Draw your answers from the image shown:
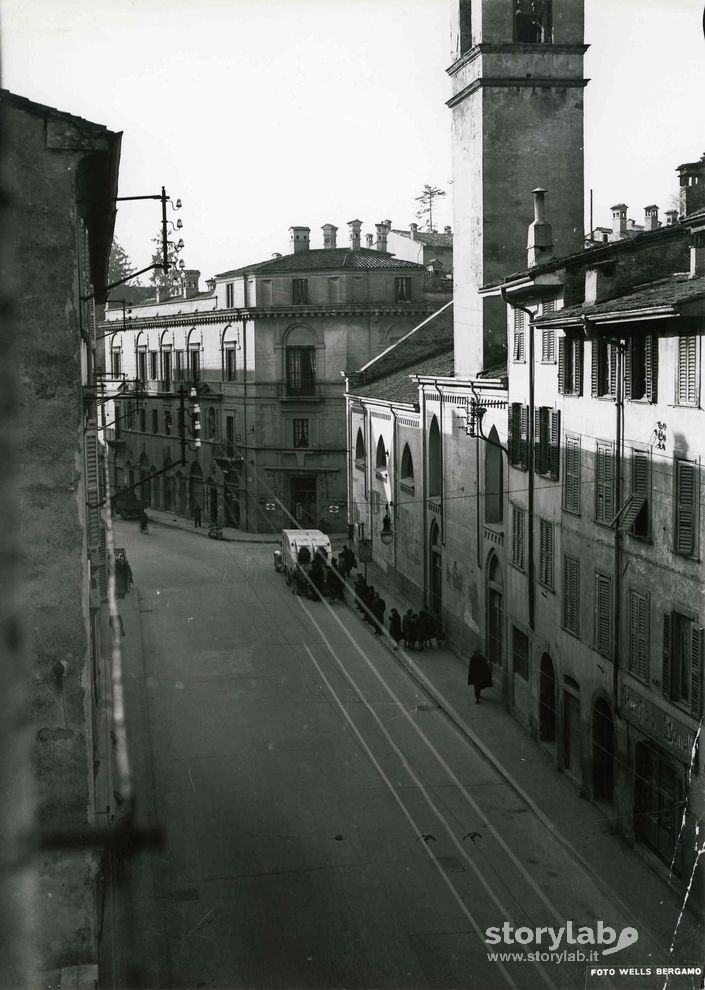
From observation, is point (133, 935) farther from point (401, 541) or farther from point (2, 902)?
point (401, 541)

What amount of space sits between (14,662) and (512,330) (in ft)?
58.1

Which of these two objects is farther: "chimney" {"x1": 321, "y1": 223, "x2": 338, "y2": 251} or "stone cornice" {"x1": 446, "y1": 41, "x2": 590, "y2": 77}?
"chimney" {"x1": 321, "y1": 223, "x2": 338, "y2": 251}

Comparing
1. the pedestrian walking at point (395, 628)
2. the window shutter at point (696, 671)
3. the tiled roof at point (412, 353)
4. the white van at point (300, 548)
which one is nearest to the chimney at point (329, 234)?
the tiled roof at point (412, 353)

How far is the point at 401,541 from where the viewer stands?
132 feet

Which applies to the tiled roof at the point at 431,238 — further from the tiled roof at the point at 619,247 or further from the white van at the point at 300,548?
the tiled roof at the point at 619,247

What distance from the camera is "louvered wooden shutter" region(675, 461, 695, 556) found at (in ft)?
57.5

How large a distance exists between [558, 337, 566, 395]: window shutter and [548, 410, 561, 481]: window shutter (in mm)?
573

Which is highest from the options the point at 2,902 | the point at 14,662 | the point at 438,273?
the point at 438,273

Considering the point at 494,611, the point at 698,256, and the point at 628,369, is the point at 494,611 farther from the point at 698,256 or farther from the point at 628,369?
the point at 698,256

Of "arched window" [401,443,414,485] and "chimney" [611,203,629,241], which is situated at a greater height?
"chimney" [611,203,629,241]

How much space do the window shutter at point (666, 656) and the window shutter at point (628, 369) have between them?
378 cm

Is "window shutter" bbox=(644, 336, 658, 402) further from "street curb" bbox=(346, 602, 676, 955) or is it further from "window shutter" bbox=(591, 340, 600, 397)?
"street curb" bbox=(346, 602, 676, 955)

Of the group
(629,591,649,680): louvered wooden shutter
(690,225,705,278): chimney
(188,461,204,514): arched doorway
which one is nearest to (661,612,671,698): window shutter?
(629,591,649,680): louvered wooden shutter

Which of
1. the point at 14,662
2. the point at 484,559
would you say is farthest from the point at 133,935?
the point at 484,559
